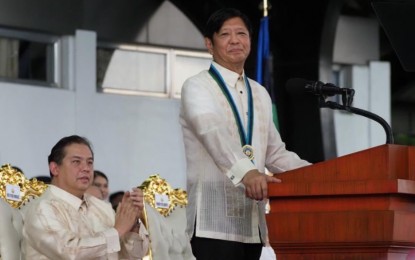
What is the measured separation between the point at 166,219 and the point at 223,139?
8.48 ft

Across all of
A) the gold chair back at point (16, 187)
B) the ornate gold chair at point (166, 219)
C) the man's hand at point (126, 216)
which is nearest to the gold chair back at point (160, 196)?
the ornate gold chair at point (166, 219)

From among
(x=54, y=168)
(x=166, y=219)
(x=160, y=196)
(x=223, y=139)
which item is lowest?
(x=166, y=219)

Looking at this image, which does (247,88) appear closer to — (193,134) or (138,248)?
(193,134)

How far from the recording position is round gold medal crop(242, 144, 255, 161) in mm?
3795


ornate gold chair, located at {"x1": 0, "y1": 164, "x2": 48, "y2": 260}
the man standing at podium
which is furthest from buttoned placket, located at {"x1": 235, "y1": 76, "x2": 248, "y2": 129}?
ornate gold chair, located at {"x1": 0, "y1": 164, "x2": 48, "y2": 260}

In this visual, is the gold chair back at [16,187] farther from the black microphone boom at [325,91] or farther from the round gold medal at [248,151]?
the black microphone boom at [325,91]

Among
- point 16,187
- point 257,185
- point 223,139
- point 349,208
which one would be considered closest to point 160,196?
point 16,187

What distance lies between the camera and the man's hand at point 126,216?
4.38 meters

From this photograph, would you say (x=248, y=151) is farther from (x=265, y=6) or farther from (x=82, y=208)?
(x=265, y=6)

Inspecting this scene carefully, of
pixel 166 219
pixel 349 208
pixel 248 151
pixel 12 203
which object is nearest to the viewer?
pixel 349 208

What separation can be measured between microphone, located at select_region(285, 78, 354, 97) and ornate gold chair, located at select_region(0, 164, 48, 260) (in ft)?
5.10

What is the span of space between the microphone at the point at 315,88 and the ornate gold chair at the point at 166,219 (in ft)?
7.66

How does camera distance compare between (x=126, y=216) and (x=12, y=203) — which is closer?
(x=126, y=216)

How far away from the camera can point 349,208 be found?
3.19 metres
